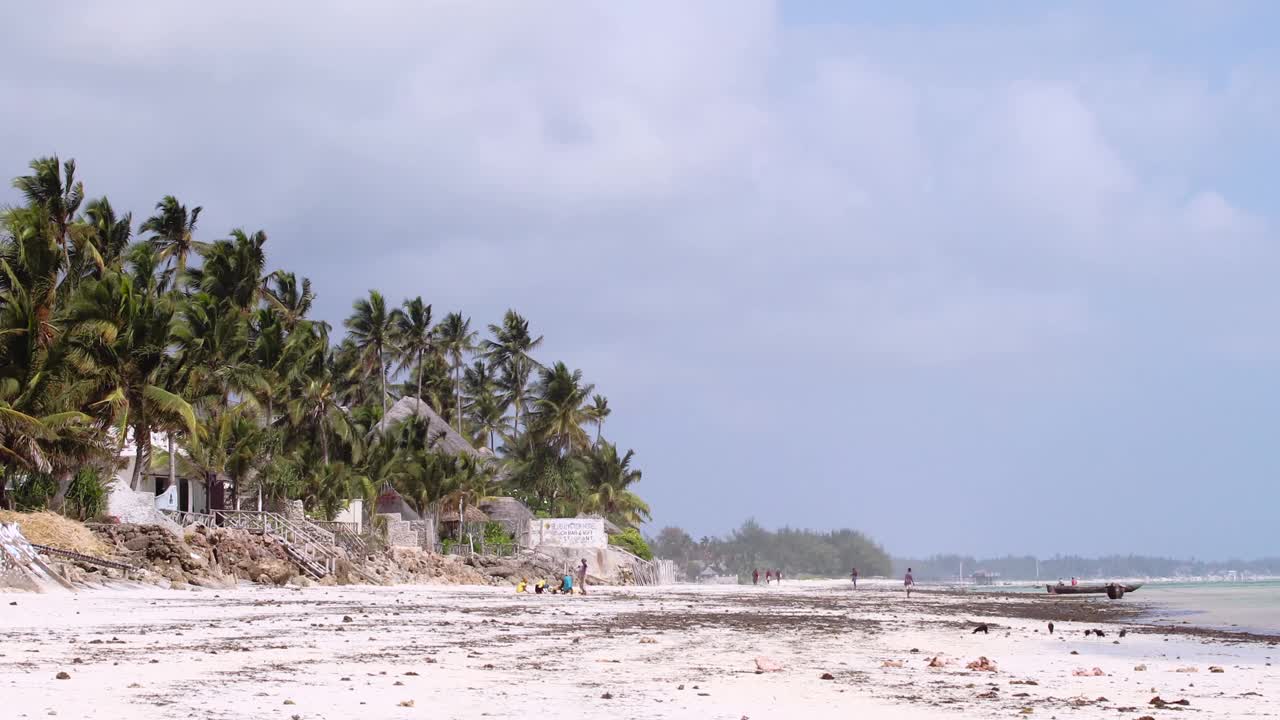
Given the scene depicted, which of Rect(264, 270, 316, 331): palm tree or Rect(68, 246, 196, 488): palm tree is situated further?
Rect(264, 270, 316, 331): palm tree

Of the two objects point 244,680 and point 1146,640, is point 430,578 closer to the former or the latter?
point 1146,640

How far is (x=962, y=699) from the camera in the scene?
950cm

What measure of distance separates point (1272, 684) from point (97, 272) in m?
41.8

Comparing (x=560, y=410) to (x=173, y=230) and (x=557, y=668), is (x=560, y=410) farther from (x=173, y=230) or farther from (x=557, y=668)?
(x=557, y=668)

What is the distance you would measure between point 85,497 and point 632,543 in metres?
37.5

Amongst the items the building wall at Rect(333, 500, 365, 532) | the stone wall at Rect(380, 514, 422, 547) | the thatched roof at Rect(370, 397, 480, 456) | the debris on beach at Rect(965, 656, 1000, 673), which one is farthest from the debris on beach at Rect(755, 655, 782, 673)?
the thatched roof at Rect(370, 397, 480, 456)

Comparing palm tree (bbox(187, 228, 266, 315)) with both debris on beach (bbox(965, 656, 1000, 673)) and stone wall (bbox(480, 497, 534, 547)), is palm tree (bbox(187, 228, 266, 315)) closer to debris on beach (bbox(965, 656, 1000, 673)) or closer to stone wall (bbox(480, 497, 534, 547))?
stone wall (bbox(480, 497, 534, 547))

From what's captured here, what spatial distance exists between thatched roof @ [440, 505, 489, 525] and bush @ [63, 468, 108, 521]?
2597cm

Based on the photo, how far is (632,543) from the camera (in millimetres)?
65688

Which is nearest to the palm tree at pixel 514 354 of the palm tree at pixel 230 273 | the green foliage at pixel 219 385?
the green foliage at pixel 219 385

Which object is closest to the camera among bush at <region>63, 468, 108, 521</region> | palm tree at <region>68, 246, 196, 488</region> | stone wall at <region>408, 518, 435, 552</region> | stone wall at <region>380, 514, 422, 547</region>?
bush at <region>63, 468, 108, 521</region>

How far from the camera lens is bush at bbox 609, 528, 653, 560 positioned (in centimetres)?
6425

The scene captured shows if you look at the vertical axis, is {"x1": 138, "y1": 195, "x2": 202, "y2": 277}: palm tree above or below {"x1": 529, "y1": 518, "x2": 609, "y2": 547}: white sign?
above

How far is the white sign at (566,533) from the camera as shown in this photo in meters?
55.2
